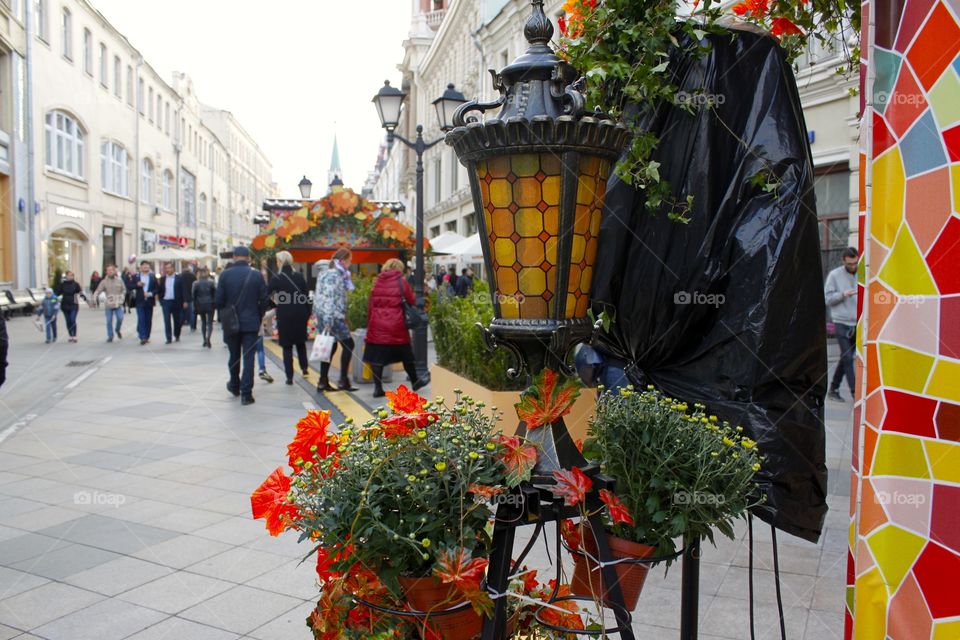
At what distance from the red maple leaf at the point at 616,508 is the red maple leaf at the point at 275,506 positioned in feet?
2.51

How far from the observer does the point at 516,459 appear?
5.80ft

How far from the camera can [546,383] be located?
1834 mm

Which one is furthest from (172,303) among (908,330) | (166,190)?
(166,190)

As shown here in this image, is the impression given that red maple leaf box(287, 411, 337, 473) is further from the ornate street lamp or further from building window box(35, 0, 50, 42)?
building window box(35, 0, 50, 42)

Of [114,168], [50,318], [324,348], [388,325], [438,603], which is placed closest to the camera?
[438,603]

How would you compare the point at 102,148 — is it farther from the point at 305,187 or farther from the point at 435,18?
the point at 435,18

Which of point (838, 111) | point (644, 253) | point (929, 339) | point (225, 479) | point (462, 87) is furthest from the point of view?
point (462, 87)

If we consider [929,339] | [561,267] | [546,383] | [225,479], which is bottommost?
[225,479]

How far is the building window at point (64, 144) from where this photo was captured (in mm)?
25188

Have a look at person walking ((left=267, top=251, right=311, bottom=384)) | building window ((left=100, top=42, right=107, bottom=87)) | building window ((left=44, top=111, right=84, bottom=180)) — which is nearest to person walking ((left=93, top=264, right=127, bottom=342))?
person walking ((left=267, top=251, right=311, bottom=384))

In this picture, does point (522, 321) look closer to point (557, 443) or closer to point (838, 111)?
point (557, 443)

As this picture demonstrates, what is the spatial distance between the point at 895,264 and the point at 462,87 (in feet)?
108

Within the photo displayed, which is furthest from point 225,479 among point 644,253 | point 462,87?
point 462,87

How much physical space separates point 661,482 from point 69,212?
29.6 meters
